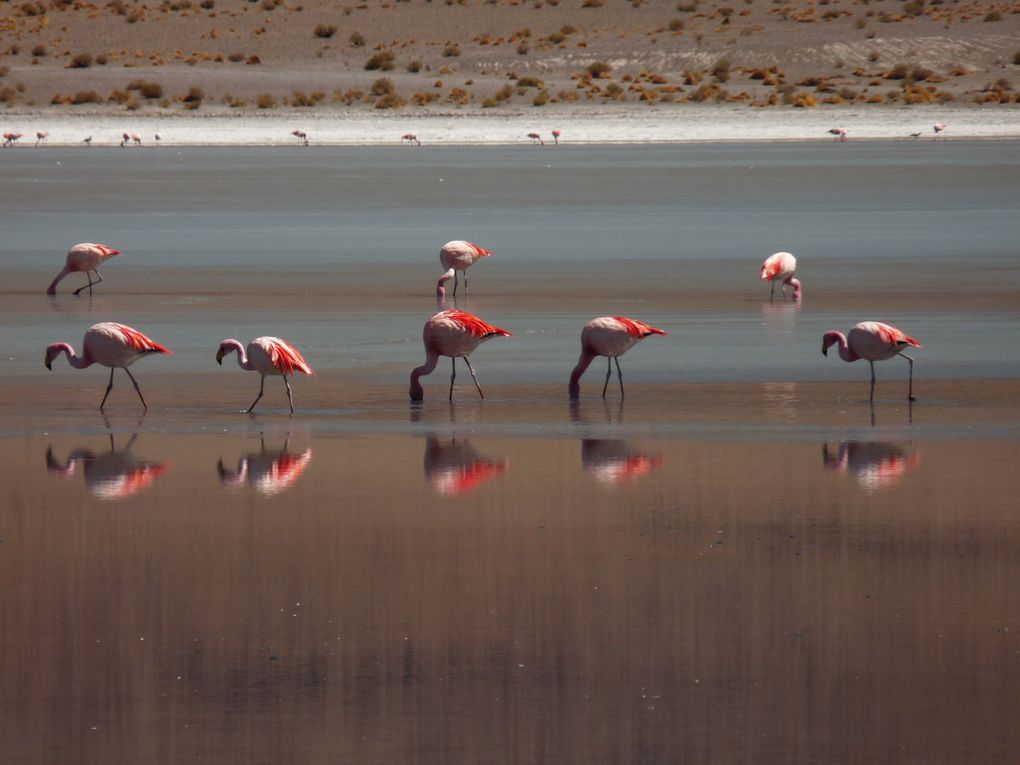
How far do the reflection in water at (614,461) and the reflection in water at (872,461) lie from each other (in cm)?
95

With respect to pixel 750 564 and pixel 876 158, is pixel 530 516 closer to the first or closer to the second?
pixel 750 564

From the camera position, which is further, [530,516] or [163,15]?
[163,15]

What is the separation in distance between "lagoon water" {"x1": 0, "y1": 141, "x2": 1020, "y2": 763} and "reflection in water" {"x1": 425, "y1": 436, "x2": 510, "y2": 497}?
1.2 inches

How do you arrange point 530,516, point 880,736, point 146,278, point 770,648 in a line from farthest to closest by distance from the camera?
point 146,278 < point 530,516 < point 770,648 < point 880,736

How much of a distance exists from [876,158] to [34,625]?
38.6m

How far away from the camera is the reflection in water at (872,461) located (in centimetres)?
938

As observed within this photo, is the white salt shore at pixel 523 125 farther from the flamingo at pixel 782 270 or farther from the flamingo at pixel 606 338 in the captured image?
the flamingo at pixel 606 338

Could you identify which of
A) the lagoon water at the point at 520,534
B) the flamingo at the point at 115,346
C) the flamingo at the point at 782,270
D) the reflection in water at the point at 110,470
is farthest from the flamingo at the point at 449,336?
the flamingo at the point at 782,270

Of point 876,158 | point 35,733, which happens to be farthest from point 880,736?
point 876,158

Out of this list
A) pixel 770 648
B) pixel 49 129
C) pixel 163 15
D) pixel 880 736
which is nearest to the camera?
pixel 880 736

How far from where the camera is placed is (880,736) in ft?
18.6

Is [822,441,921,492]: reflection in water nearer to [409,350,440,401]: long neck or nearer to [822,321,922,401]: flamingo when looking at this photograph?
[822,321,922,401]: flamingo

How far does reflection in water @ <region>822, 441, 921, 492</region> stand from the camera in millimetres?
9383

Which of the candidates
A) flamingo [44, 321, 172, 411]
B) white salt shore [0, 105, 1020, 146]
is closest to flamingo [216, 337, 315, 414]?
flamingo [44, 321, 172, 411]
